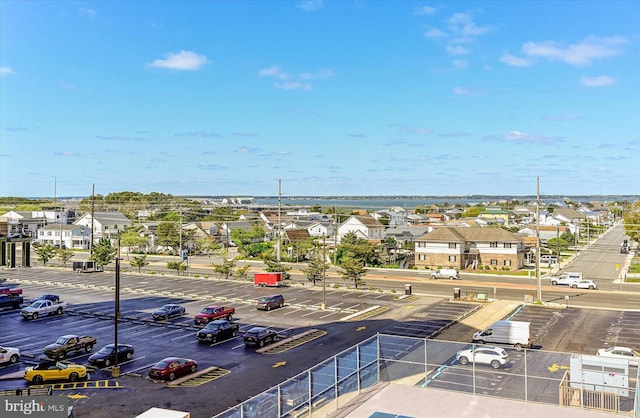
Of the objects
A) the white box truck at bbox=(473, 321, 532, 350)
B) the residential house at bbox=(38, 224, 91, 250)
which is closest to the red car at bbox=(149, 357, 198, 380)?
the white box truck at bbox=(473, 321, 532, 350)

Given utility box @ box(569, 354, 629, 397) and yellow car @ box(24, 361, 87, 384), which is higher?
utility box @ box(569, 354, 629, 397)

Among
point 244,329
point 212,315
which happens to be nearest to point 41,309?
point 212,315

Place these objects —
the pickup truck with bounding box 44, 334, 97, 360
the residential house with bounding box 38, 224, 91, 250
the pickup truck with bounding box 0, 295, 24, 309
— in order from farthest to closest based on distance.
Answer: the residential house with bounding box 38, 224, 91, 250 < the pickup truck with bounding box 0, 295, 24, 309 < the pickup truck with bounding box 44, 334, 97, 360

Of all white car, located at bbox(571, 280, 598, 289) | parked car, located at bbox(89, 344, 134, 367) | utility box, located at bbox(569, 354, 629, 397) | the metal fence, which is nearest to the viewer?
the metal fence

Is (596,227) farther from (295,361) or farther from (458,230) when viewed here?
(295,361)

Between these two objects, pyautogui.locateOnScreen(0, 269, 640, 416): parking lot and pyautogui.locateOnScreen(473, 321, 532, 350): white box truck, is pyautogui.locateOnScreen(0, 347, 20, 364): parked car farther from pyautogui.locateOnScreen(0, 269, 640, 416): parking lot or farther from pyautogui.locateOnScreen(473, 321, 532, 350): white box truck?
pyautogui.locateOnScreen(473, 321, 532, 350): white box truck

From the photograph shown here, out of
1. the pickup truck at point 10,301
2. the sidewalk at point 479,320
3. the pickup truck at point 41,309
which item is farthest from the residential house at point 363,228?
the pickup truck at point 41,309

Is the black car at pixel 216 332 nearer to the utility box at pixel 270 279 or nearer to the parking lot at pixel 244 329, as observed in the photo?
the parking lot at pixel 244 329
